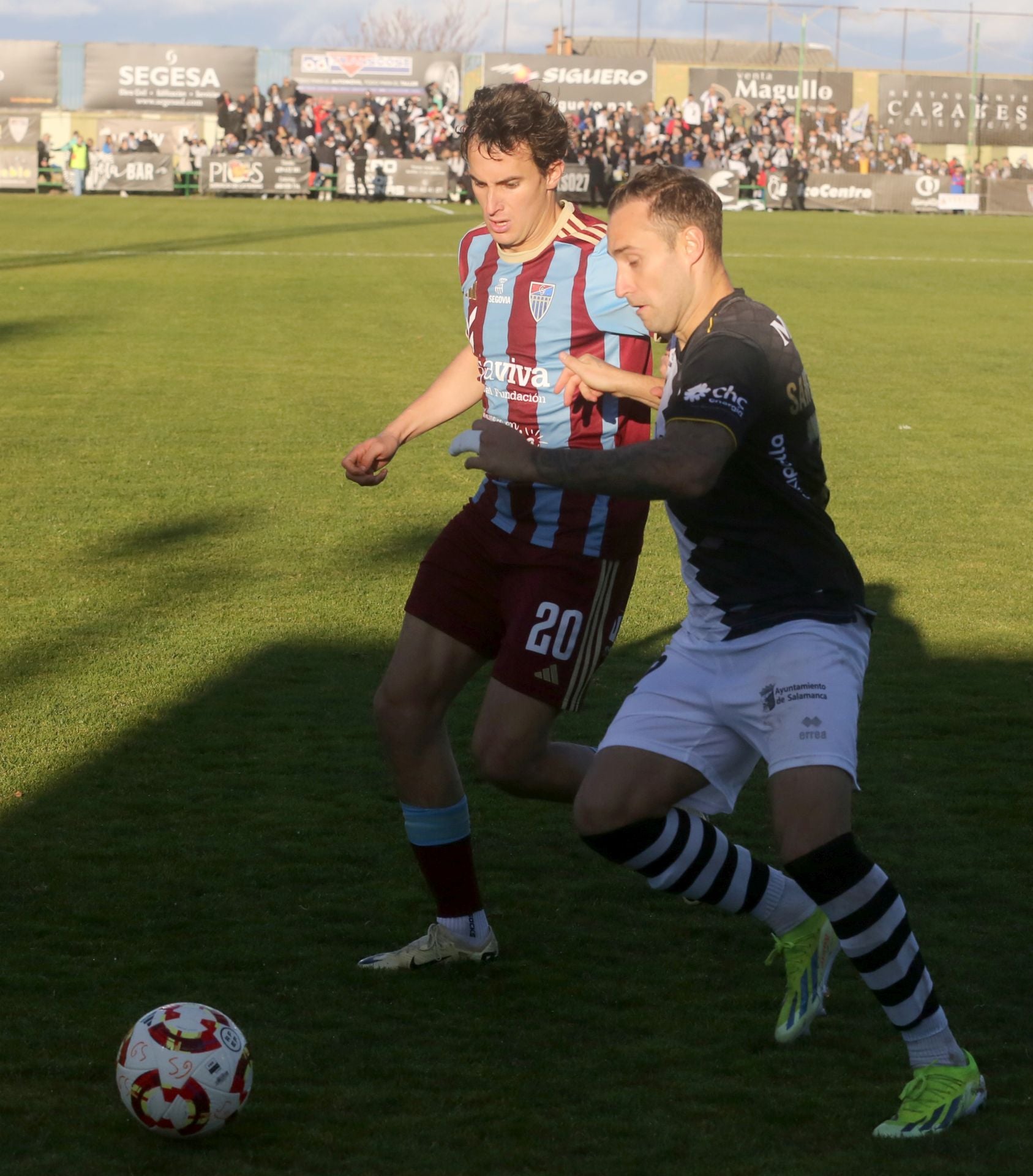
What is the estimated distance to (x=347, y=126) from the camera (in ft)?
149

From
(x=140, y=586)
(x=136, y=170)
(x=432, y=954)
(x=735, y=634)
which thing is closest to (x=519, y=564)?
(x=735, y=634)

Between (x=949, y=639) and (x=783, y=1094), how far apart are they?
13.0 feet

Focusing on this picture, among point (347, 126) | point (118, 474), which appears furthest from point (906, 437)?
point (347, 126)

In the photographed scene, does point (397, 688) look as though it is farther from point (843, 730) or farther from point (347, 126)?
point (347, 126)

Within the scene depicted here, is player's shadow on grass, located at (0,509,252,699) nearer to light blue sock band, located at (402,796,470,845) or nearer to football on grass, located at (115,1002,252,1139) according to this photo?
light blue sock band, located at (402,796,470,845)

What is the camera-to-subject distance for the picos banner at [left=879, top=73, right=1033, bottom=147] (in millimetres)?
62844

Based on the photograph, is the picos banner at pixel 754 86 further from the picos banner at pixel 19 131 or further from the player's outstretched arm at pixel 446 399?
the player's outstretched arm at pixel 446 399

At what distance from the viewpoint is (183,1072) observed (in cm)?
304

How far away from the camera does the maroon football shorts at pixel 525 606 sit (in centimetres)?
386

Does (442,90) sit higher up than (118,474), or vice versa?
(442,90)

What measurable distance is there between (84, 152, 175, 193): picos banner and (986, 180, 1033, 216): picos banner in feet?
81.3

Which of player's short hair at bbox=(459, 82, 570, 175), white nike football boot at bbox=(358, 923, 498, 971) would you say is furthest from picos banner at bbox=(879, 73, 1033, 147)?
white nike football boot at bbox=(358, 923, 498, 971)

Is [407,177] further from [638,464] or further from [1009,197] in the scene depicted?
[638,464]

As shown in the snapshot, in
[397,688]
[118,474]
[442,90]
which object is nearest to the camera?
[397,688]
